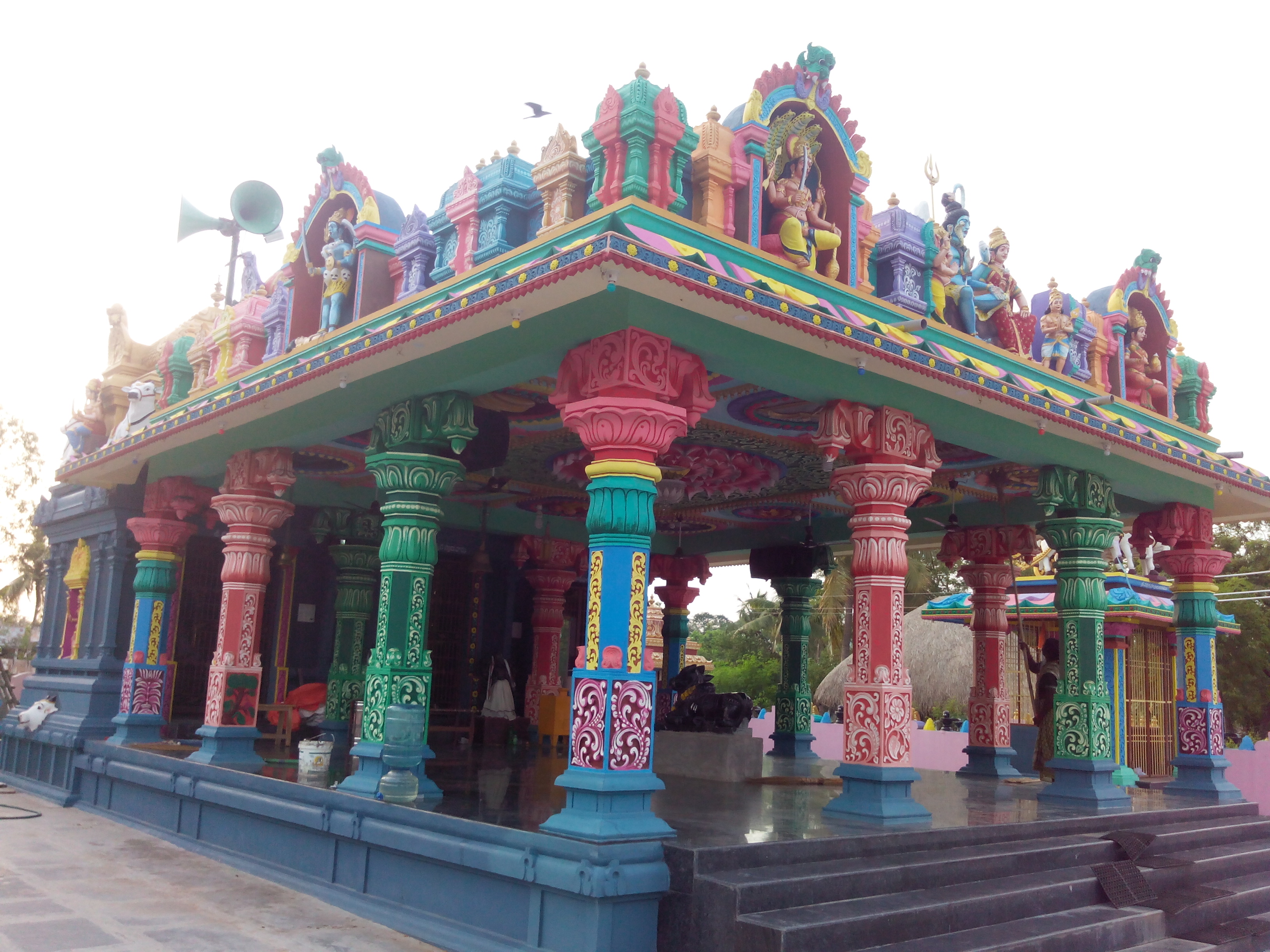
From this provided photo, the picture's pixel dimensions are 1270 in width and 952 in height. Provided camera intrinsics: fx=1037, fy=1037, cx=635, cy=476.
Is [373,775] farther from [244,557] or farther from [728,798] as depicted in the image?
[244,557]

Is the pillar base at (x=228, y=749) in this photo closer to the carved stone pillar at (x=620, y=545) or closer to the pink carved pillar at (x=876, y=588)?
the carved stone pillar at (x=620, y=545)

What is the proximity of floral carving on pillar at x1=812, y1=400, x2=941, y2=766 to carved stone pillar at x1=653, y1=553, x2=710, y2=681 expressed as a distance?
7814 millimetres

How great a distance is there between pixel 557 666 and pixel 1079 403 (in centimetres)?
822

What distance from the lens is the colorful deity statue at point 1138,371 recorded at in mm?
9633

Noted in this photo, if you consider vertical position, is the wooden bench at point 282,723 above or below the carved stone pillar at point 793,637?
below

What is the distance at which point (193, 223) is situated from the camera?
1527 centimetres

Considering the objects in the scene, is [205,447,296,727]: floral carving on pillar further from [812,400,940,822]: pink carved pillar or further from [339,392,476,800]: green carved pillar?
[812,400,940,822]: pink carved pillar

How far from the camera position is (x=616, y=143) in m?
5.93

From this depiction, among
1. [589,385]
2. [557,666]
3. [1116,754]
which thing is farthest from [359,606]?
[1116,754]

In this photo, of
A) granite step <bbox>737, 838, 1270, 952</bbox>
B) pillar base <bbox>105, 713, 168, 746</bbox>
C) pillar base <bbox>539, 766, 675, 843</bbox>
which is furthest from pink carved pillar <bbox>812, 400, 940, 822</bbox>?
pillar base <bbox>105, 713, 168, 746</bbox>

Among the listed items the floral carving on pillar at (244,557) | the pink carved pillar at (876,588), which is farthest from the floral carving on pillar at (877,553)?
the floral carving on pillar at (244,557)

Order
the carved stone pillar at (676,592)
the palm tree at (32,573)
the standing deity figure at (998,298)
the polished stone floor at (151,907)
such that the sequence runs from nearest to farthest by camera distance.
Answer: the polished stone floor at (151,907) → the standing deity figure at (998,298) → the carved stone pillar at (676,592) → the palm tree at (32,573)

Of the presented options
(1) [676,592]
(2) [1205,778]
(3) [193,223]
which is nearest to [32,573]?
(3) [193,223]

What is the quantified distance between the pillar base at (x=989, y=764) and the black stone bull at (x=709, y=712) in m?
2.66
